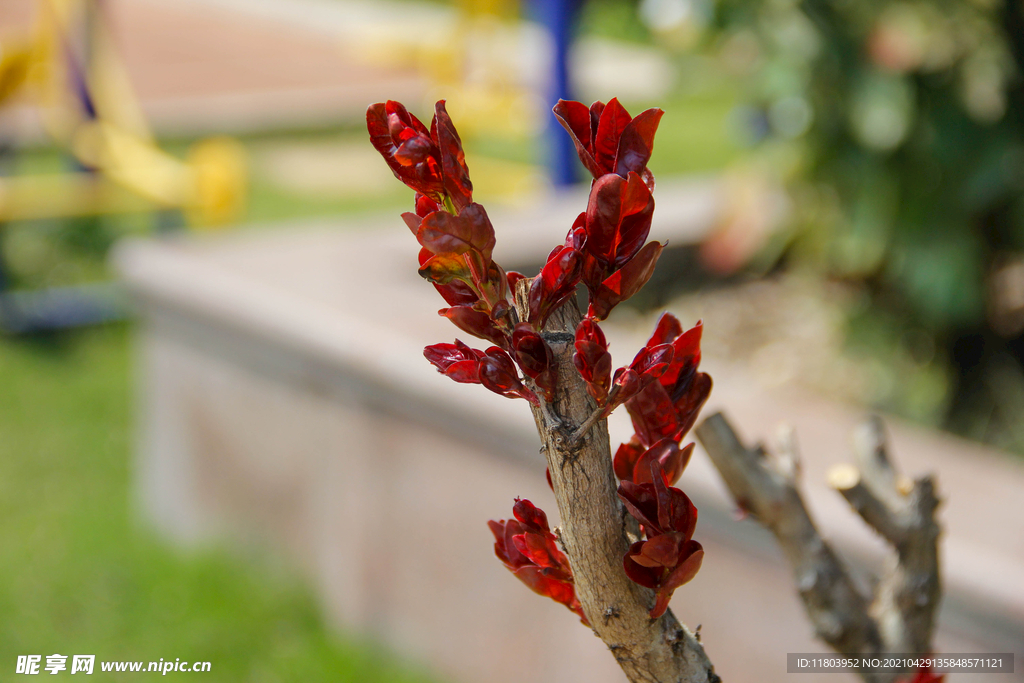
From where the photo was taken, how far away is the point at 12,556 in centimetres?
302

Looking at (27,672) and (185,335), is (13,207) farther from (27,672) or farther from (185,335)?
(27,672)

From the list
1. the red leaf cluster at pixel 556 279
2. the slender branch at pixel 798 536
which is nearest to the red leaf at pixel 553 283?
the red leaf cluster at pixel 556 279

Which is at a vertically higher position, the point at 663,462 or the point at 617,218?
the point at 617,218

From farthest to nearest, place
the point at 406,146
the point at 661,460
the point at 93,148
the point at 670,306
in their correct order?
the point at 93,148
the point at 670,306
the point at 661,460
the point at 406,146

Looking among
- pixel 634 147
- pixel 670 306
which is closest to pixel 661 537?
pixel 634 147

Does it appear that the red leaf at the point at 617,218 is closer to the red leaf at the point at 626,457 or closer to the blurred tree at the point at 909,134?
the red leaf at the point at 626,457

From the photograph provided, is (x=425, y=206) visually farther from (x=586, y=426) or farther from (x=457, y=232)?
(x=586, y=426)

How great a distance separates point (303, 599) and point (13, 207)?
279 centimetres

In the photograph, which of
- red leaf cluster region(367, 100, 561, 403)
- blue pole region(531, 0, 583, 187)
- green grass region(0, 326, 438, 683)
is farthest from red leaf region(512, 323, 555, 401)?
blue pole region(531, 0, 583, 187)

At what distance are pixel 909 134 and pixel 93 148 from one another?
390cm

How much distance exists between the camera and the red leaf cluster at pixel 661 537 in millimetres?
654

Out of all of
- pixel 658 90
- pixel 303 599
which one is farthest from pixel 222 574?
pixel 658 90

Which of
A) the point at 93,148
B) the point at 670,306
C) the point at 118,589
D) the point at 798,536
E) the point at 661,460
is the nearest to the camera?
the point at 661,460

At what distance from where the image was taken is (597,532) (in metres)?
0.67
